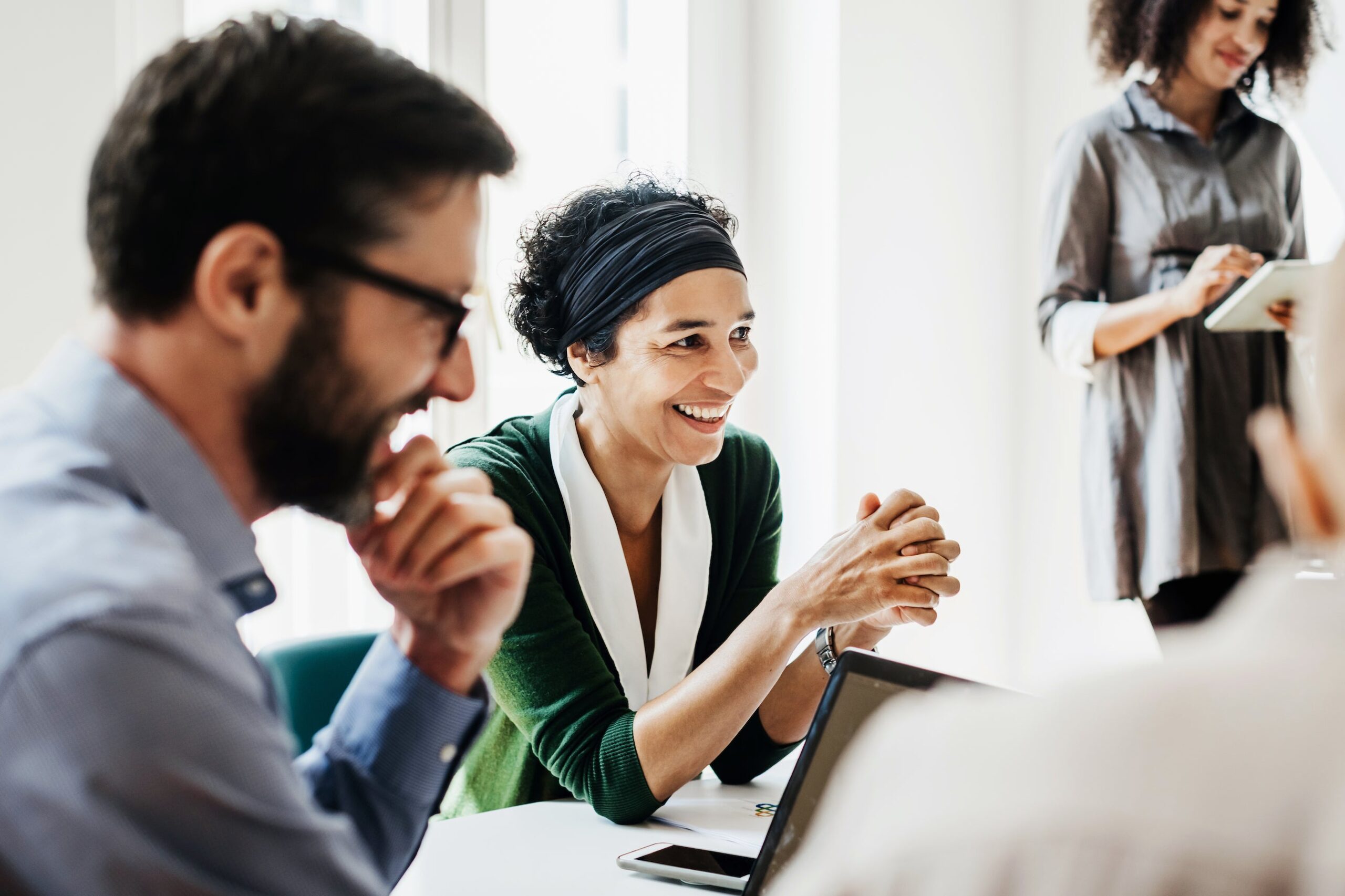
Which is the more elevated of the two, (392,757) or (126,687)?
(126,687)

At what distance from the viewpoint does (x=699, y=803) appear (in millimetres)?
1308

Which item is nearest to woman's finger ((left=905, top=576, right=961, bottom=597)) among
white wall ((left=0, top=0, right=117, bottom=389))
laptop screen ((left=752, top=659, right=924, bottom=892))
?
laptop screen ((left=752, top=659, right=924, bottom=892))

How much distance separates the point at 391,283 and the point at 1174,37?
1817 millimetres

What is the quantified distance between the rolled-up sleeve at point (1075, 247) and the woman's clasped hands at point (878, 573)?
845mm

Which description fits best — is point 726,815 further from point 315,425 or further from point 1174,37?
point 1174,37

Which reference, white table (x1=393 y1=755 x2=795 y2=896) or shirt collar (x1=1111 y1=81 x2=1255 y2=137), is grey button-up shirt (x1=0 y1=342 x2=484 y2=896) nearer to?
white table (x1=393 y1=755 x2=795 y2=896)

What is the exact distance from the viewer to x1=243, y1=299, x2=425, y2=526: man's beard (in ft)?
2.49

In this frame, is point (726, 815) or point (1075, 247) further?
point (1075, 247)

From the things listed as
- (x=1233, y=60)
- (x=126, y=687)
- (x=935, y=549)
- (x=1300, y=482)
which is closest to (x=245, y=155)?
(x=126, y=687)

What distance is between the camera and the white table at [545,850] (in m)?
0.98

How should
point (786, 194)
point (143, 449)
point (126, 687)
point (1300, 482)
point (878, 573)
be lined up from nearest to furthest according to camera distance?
point (1300, 482) < point (126, 687) < point (143, 449) < point (878, 573) < point (786, 194)

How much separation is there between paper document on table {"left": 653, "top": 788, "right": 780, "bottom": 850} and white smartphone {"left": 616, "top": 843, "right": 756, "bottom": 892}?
6cm

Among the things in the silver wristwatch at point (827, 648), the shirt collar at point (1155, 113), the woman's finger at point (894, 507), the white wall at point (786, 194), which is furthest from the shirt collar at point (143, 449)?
the white wall at point (786, 194)

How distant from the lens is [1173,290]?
76.5 inches
